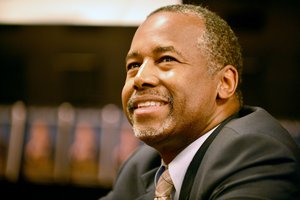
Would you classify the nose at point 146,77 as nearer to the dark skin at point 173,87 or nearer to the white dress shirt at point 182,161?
the dark skin at point 173,87

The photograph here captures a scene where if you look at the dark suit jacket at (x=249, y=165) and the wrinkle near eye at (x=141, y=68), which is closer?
the dark suit jacket at (x=249, y=165)

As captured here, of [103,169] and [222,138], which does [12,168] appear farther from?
[222,138]

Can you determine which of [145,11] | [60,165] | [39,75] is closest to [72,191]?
[60,165]

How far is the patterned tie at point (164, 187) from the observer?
1409 millimetres

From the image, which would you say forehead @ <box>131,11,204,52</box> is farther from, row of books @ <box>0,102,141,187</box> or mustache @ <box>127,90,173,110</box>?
row of books @ <box>0,102,141,187</box>

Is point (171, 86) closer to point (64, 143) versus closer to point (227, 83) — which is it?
point (227, 83)

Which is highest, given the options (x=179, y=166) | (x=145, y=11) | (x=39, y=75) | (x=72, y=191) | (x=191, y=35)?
(x=191, y=35)

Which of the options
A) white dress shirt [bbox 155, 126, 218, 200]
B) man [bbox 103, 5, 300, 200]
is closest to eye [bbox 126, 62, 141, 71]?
man [bbox 103, 5, 300, 200]

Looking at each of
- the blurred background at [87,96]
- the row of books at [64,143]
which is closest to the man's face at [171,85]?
the blurred background at [87,96]

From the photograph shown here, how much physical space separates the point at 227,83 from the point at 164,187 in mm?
411

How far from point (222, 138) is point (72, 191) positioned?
2.15 m

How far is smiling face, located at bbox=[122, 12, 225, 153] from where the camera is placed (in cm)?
140

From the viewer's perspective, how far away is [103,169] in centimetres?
318

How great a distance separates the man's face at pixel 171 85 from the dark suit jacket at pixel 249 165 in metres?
0.13
